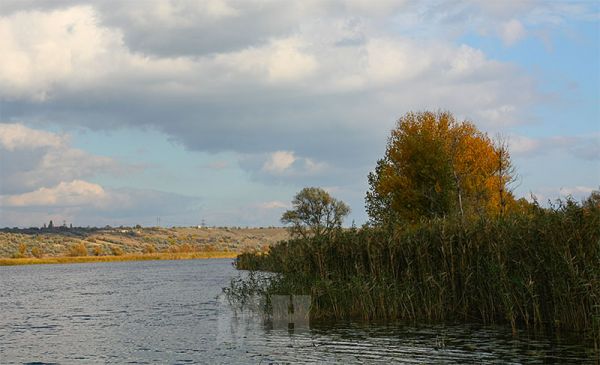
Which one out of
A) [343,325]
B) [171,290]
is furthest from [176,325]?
[171,290]

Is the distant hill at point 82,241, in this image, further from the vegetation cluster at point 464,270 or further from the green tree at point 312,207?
the vegetation cluster at point 464,270

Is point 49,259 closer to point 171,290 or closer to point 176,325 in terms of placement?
point 171,290

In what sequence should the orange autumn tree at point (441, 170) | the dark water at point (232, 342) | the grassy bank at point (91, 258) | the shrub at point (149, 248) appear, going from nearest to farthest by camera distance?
the dark water at point (232, 342), the orange autumn tree at point (441, 170), the grassy bank at point (91, 258), the shrub at point (149, 248)

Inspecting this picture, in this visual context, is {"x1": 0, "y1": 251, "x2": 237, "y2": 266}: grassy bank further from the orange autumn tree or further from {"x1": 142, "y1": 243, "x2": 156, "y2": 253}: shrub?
the orange autumn tree

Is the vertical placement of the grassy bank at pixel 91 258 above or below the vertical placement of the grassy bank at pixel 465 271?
above

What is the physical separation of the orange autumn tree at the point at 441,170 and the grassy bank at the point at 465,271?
26.5 m

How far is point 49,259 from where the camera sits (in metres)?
130

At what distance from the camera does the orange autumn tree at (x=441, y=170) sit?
Result: 61.9 meters

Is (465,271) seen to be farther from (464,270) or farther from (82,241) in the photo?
(82,241)

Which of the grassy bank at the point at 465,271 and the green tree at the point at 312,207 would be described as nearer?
the grassy bank at the point at 465,271

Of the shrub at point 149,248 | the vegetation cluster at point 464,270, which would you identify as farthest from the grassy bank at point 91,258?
the vegetation cluster at point 464,270

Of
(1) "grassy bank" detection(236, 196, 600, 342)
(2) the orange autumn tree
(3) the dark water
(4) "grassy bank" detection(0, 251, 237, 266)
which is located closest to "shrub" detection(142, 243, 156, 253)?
(4) "grassy bank" detection(0, 251, 237, 266)

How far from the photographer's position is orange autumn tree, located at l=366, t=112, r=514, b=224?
6188 centimetres

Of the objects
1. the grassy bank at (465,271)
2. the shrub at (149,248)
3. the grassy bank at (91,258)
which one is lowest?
the grassy bank at (465,271)
